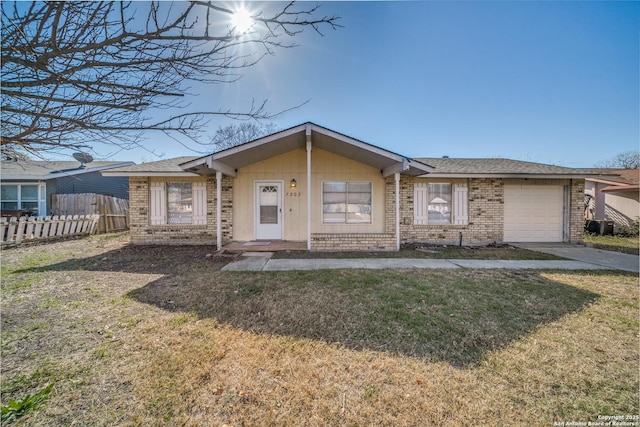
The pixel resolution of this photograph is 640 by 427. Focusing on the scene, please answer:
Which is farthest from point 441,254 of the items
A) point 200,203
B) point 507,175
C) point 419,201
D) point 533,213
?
point 200,203

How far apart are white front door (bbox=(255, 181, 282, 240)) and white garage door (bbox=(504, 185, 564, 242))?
866 cm

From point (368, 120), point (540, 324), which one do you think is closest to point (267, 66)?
point (540, 324)

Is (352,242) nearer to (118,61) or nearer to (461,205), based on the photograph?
(461,205)

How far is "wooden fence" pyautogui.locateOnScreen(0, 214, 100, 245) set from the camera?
9070 mm

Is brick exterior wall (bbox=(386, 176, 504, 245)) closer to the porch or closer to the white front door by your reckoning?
the porch

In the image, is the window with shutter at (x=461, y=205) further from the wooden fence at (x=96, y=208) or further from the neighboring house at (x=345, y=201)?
the wooden fence at (x=96, y=208)

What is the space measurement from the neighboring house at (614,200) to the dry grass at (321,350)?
12.5 metres

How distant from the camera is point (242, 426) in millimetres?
1781

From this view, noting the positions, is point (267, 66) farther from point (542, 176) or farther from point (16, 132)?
point (542, 176)

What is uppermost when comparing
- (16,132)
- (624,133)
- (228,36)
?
(624,133)

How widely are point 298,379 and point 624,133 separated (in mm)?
17232

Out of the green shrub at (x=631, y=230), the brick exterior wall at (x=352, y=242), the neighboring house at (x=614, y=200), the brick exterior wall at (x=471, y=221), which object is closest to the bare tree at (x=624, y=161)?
the neighboring house at (x=614, y=200)

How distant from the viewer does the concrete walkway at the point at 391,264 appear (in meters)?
6.13

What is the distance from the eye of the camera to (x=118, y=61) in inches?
74.4
